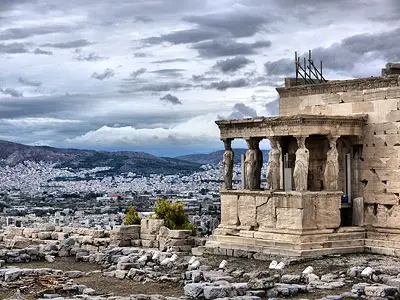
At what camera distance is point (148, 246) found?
87.6 feet

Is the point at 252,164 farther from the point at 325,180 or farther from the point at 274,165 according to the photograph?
the point at 325,180

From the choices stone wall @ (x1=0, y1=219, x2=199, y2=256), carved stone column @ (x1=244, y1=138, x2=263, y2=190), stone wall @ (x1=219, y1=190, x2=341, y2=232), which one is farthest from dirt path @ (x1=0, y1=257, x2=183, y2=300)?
carved stone column @ (x1=244, y1=138, x2=263, y2=190)

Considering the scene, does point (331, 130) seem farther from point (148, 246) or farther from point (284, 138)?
point (148, 246)

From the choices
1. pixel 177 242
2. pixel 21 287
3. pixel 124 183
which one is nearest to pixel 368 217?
pixel 177 242

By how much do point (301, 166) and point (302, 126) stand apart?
993 mm

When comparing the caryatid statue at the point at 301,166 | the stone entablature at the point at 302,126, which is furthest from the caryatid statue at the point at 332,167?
the caryatid statue at the point at 301,166

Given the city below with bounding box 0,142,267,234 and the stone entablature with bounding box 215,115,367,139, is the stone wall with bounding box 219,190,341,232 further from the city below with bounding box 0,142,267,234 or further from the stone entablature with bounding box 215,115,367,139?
the city below with bounding box 0,142,267,234

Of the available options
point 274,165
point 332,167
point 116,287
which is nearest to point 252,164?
point 274,165

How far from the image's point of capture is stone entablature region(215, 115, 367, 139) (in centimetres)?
2280

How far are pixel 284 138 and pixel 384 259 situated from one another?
15.3 ft

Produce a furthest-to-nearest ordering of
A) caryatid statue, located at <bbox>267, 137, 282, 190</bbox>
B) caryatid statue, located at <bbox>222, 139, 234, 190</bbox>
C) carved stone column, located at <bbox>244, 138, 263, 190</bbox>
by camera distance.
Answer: caryatid statue, located at <bbox>222, 139, 234, 190</bbox>, carved stone column, located at <bbox>244, 138, 263, 190</bbox>, caryatid statue, located at <bbox>267, 137, 282, 190</bbox>

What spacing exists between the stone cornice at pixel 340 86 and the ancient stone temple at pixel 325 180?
1.1 inches

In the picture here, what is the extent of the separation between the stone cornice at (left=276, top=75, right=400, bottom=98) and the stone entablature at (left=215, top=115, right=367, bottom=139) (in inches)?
33.4

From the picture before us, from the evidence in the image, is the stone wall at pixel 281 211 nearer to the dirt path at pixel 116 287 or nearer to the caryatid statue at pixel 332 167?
the caryatid statue at pixel 332 167
